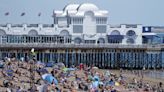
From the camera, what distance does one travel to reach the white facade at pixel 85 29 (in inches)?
2891

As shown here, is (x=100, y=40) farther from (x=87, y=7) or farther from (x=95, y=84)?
(x=95, y=84)

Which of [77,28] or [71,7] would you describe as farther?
[71,7]

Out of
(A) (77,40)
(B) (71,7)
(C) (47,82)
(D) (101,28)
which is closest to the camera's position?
(C) (47,82)

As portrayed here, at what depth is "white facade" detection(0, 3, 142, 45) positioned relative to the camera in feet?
A: 241

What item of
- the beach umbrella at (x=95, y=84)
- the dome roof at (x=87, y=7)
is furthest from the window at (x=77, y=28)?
the beach umbrella at (x=95, y=84)

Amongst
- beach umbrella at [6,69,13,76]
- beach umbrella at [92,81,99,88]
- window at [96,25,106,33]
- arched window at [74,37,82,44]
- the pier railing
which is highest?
window at [96,25,106,33]

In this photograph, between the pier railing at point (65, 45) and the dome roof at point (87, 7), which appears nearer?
the pier railing at point (65, 45)

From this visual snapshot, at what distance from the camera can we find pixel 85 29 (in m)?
75.1

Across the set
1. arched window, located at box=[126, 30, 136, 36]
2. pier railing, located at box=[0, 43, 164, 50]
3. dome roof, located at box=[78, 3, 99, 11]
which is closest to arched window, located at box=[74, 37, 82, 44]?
dome roof, located at box=[78, 3, 99, 11]

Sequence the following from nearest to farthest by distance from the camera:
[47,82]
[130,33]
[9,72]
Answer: [47,82] → [9,72] → [130,33]

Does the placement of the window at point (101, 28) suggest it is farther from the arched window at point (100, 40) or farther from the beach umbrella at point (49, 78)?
the beach umbrella at point (49, 78)

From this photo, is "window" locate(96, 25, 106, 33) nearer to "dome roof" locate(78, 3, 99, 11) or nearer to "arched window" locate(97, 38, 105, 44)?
"arched window" locate(97, 38, 105, 44)

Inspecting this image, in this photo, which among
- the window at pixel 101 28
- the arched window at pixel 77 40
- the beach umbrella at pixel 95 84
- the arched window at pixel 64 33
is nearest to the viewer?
the beach umbrella at pixel 95 84

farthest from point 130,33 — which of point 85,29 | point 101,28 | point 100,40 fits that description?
point 85,29
